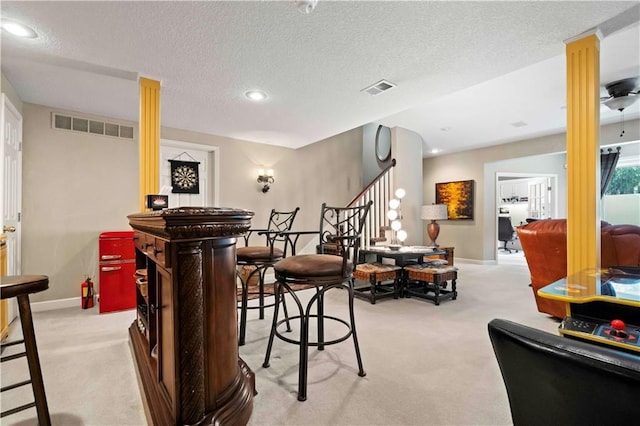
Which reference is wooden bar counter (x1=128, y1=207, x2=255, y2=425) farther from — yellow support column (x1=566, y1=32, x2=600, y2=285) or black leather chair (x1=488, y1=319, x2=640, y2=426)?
yellow support column (x1=566, y1=32, x2=600, y2=285)

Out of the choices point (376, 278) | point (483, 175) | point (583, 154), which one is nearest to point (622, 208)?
point (483, 175)

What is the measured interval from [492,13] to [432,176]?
20.6 feet

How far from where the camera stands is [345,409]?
1519 mm

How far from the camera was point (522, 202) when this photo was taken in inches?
364

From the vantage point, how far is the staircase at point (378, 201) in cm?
525

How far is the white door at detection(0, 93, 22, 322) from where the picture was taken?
262 cm

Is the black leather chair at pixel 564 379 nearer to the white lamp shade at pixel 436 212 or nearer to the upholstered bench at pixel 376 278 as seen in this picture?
the upholstered bench at pixel 376 278

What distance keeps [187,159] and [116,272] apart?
6.75 feet

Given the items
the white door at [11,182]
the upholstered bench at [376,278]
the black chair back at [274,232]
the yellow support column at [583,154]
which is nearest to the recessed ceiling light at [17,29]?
the white door at [11,182]

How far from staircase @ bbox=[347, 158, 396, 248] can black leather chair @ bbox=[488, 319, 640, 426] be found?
4507 millimetres

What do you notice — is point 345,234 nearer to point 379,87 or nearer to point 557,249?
point 379,87

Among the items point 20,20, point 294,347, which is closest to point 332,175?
point 294,347

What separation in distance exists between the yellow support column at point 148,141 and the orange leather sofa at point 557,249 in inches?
A: 152

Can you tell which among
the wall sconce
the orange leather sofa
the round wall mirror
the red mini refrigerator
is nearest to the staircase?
the round wall mirror
